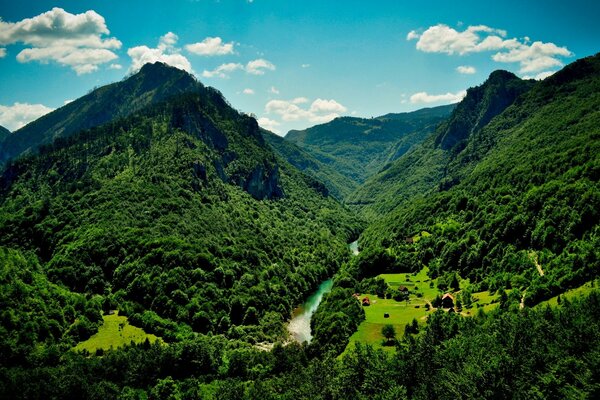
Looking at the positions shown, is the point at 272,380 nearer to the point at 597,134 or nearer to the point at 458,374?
the point at 458,374

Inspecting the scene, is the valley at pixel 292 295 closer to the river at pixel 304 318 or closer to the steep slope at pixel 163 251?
the steep slope at pixel 163 251

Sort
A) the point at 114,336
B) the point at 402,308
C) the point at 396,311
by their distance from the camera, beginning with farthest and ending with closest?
the point at 402,308 < the point at 396,311 < the point at 114,336

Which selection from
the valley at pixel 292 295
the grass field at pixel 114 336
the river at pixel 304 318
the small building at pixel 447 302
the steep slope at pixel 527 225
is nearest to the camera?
the valley at pixel 292 295

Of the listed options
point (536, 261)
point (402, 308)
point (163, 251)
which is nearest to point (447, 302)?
point (402, 308)

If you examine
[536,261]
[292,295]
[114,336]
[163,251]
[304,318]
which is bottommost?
[304,318]

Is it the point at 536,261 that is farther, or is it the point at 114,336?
the point at 536,261

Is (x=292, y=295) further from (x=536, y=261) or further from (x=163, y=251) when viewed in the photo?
(x=536, y=261)

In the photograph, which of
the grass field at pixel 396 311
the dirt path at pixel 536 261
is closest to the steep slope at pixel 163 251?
the grass field at pixel 396 311

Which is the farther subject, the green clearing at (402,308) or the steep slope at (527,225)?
the steep slope at (527,225)

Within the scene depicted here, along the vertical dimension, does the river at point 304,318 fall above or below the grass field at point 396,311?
below
